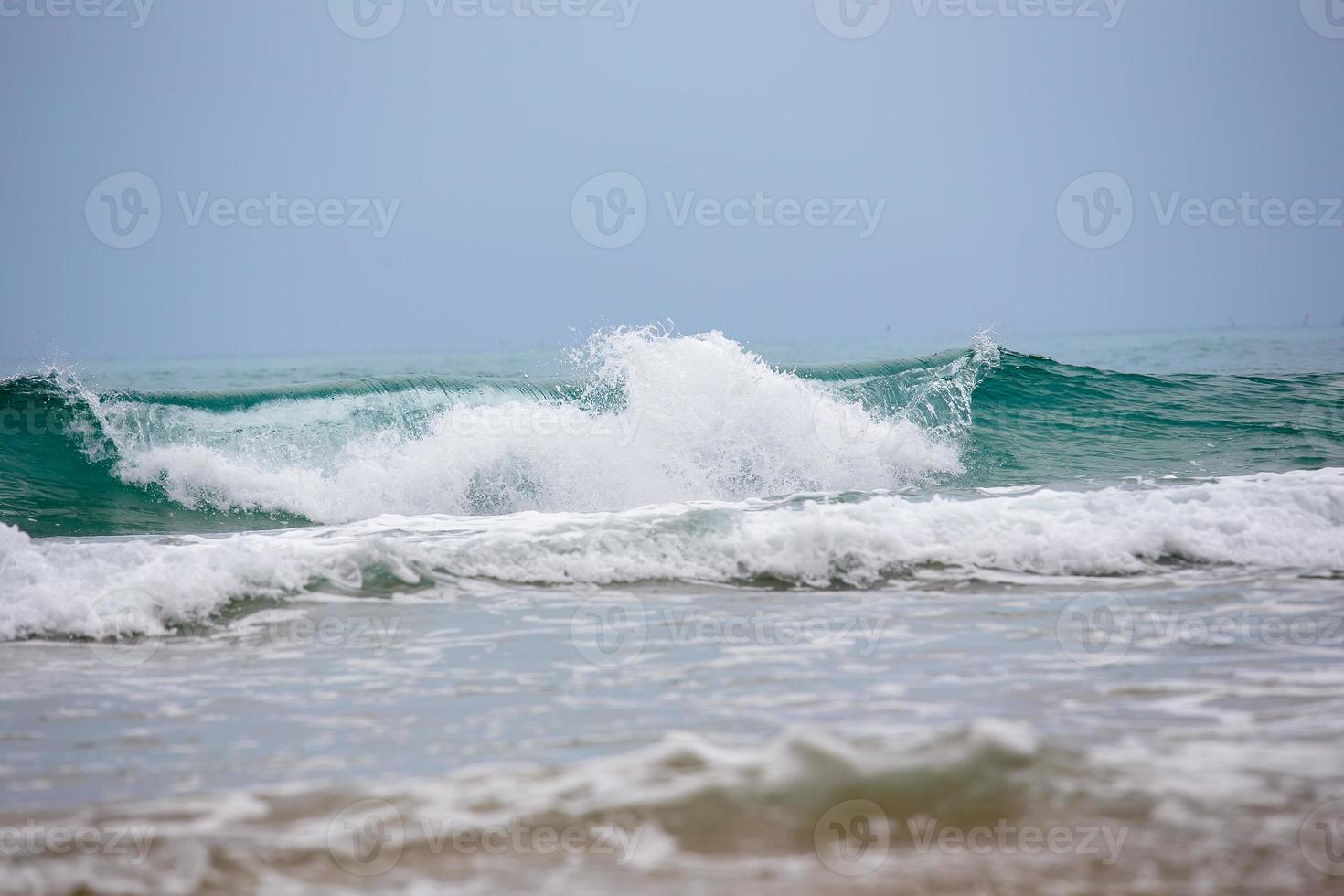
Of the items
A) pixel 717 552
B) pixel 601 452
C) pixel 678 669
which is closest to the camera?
pixel 678 669

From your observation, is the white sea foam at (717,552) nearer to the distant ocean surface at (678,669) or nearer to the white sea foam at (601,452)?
the distant ocean surface at (678,669)

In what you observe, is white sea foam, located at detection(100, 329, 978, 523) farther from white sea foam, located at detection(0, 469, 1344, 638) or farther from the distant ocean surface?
white sea foam, located at detection(0, 469, 1344, 638)

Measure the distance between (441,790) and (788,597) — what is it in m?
3.25

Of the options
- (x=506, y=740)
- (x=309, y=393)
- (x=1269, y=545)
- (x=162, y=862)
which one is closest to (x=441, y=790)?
(x=506, y=740)

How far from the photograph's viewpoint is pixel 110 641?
5320 mm

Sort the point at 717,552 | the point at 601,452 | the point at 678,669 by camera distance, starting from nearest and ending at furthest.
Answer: the point at 678,669 < the point at 717,552 < the point at 601,452

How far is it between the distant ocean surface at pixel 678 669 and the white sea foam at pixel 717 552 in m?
0.03

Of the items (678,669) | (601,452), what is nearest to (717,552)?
(678,669)

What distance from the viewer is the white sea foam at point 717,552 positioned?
5.84m

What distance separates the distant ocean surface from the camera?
100 inches

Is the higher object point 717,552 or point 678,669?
point 717,552

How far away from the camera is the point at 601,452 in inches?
431

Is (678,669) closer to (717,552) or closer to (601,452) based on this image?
(717,552)

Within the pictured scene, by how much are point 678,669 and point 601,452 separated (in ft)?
22.2
